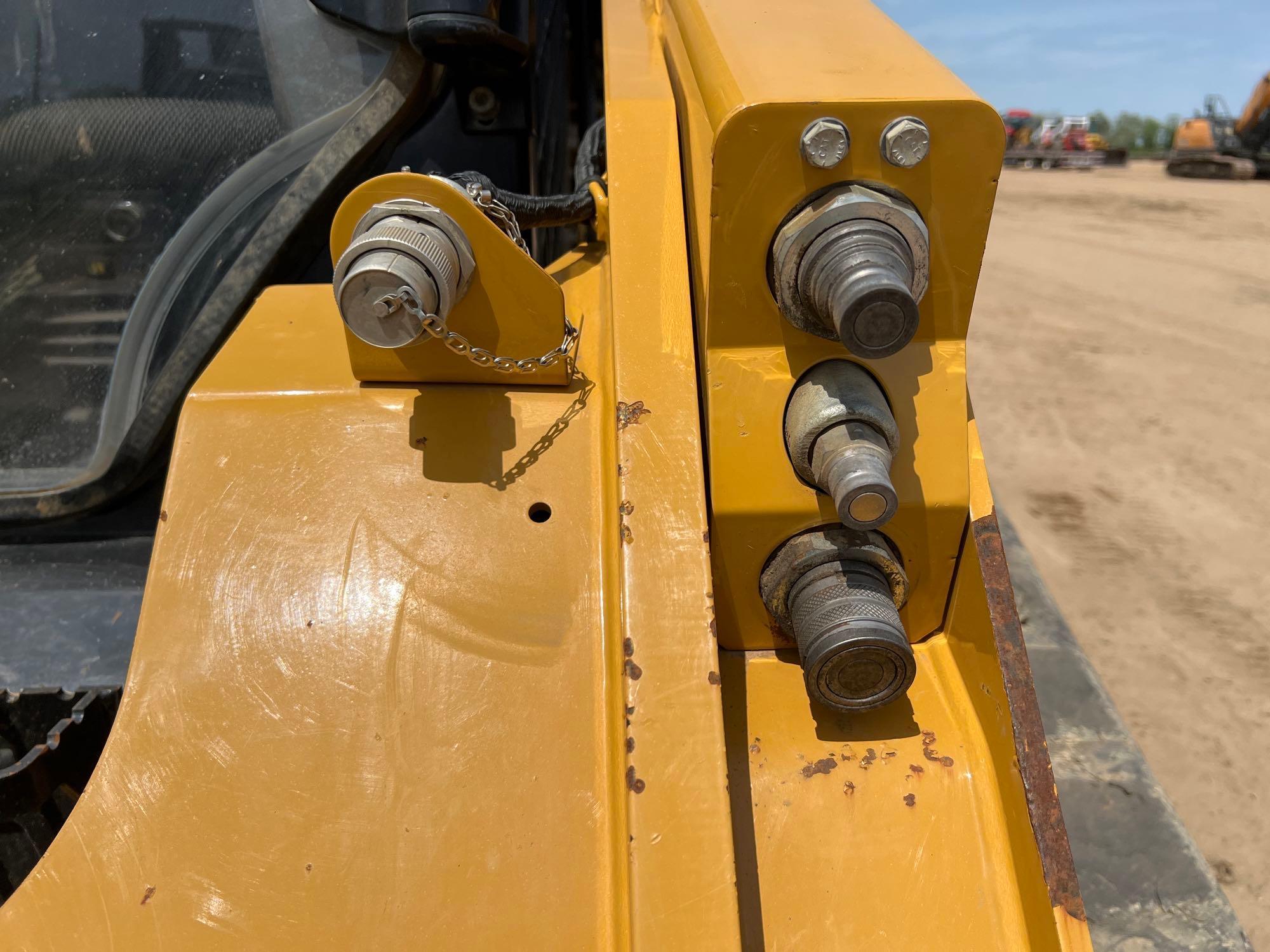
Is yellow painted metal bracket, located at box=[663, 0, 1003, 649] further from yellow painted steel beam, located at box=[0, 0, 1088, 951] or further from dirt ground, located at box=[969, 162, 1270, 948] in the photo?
dirt ground, located at box=[969, 162, 1270, 948]

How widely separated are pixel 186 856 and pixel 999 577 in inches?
38.9

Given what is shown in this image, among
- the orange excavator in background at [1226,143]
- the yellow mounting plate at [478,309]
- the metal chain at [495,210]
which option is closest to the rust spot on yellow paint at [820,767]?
the yellow mounting plate at [478,309]

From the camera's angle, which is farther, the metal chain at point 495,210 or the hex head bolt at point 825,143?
the metal chain at point 495,210

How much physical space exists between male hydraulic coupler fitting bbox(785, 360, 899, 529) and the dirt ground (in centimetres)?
196

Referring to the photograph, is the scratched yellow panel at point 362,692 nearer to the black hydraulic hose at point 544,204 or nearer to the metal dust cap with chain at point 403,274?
the metal dust cap with chain at point 403,274

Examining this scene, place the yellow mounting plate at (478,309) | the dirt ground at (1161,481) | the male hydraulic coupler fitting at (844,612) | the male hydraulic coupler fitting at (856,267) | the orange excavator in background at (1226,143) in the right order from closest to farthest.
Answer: the male hydraulic coupler fitting at (856,267) < the male hydraulic coupler fitting at (844,612) < the yellow mounting plate at (478,309) < the dirt ground at (1161,481) < the orange excavator in background at (1226,143)

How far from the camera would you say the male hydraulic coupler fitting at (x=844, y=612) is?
920 millimetres

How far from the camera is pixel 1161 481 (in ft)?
13.9

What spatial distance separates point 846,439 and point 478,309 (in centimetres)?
52

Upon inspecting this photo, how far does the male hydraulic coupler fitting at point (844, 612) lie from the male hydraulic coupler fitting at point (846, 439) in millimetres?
75

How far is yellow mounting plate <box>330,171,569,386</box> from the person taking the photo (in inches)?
41.5

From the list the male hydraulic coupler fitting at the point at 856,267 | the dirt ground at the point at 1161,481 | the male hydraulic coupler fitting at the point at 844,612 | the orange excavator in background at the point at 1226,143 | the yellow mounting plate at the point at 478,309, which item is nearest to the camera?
the male hydraulic coupler fitting at the point at 856,267

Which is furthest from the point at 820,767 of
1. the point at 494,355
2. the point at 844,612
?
the point at 494,355

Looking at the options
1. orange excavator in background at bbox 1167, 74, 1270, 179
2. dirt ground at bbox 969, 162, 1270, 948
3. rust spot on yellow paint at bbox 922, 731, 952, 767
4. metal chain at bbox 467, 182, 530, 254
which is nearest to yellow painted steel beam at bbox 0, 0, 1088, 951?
rust spot on yellow paint at bbox 922, 731, 952, 767
